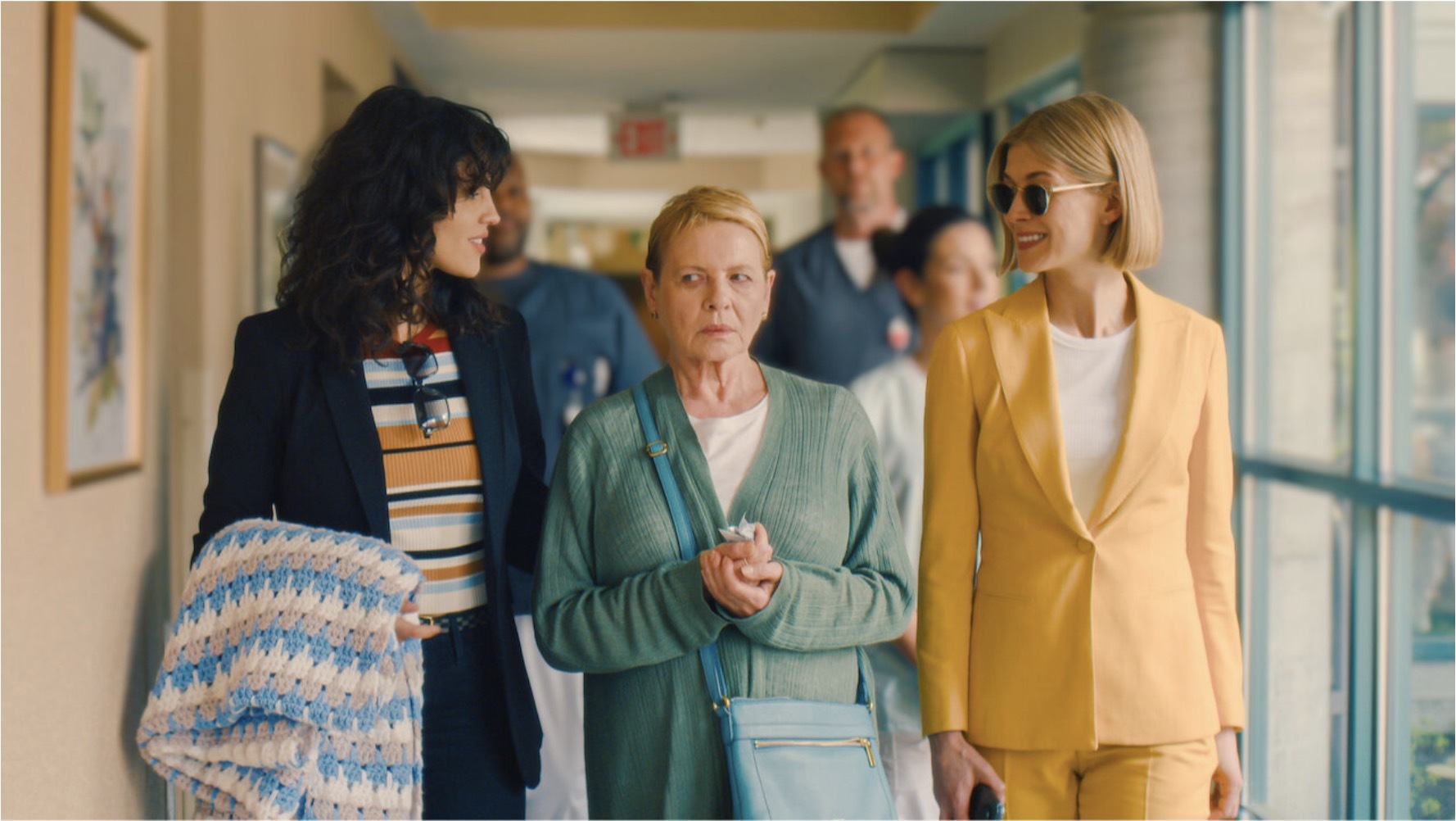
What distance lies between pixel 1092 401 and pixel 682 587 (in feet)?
1.98

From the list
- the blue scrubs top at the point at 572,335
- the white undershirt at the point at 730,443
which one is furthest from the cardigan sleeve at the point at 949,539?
the blue scrubs top at the point at 572,335

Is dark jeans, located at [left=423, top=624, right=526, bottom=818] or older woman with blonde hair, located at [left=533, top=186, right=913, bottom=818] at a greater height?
older woman with blonde hair, located at [left=533, top=186, right=913, bottom=818]

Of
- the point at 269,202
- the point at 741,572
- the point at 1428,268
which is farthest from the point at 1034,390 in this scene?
the point at 269,202

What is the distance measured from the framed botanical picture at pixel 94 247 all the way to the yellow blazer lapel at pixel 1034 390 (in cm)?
163

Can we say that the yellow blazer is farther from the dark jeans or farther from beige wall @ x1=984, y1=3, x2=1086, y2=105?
beige wall @ x1=984, y1=3, x2=1086, y2=105

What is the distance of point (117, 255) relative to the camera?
2617mm

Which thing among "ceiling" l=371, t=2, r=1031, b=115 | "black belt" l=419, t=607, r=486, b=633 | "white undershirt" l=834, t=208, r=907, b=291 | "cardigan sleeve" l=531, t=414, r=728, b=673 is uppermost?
"ceiling" l=371, t=2, r=1031, b=115

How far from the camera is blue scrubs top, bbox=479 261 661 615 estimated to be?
4.04m

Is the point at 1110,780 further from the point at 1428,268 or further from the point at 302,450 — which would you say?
the point at 1428,268

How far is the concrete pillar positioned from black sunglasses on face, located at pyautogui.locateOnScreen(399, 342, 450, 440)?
129 inches

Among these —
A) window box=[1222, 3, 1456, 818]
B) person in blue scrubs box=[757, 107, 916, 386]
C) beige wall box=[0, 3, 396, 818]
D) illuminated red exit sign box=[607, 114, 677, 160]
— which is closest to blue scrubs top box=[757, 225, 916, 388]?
person in blue scrubs box=[757, 107, 916, 386]

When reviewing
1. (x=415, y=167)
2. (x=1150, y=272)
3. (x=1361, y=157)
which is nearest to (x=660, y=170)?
(x=1150, y=272)

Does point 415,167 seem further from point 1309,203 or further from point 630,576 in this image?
point 1309,203

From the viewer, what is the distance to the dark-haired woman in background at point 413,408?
171cm
